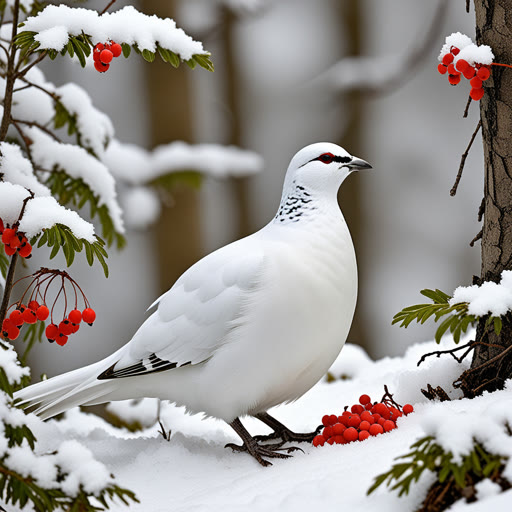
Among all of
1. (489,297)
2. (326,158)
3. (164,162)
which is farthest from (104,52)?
(164,162)

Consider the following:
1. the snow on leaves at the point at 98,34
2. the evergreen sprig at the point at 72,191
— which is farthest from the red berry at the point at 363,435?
the evergreen sprig at the point at 72,191

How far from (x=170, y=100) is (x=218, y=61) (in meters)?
1.96

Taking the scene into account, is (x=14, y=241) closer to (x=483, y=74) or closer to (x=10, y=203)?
(x=10, y=203)

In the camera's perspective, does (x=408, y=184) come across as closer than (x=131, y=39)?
No

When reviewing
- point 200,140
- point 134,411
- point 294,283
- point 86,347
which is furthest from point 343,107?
point 294,283

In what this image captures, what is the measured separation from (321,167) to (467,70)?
0.66 metres

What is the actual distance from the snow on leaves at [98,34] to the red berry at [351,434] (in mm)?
1133

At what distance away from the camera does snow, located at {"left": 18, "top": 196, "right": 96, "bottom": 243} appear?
6.12 ft

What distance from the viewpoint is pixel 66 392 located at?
2389 mm

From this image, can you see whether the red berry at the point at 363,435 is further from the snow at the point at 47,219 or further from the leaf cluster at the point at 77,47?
the leaf cluster at the point at 77,47

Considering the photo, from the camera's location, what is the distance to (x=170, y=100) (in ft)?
19.4

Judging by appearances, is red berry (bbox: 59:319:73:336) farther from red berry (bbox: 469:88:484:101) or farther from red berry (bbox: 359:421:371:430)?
red berry (bbox: 469:88:484:101)

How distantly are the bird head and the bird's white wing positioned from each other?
285 mm

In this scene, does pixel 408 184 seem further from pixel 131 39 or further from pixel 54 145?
pixel 131 39
